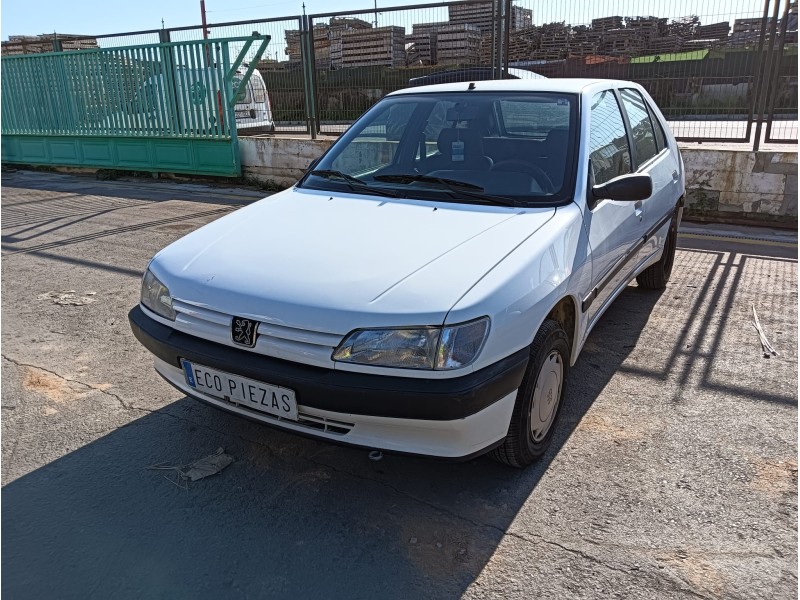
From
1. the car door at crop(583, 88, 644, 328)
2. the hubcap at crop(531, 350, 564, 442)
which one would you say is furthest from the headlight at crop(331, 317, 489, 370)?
the car door at crop(583, 88, 644, 328)

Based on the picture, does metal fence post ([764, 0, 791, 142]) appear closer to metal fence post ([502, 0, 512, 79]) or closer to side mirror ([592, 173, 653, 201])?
metal fence post ([502, 0, 512, 79])

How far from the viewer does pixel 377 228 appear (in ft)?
9.66

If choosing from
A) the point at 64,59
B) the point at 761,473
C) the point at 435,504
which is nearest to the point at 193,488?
the point at 435,504

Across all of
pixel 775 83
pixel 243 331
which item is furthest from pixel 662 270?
pixel 775 83

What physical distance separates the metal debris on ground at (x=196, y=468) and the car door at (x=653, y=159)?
2847 millimetres

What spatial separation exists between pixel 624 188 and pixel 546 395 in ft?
3.71

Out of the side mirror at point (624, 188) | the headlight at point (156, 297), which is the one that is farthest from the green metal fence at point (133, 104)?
the side mirror at point (624, 188)

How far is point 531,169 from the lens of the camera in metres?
3.30

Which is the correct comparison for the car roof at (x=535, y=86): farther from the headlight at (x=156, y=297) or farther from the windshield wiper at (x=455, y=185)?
the headlight at (x=156, y=297)

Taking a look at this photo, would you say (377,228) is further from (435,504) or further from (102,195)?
(102,195)

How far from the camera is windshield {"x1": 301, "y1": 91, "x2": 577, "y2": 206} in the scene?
325 centimetres

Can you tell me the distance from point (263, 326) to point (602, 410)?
1892mm

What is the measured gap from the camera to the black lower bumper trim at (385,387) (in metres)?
2.24

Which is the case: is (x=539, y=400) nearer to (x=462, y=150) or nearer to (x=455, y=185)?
(x=455, y=185)
